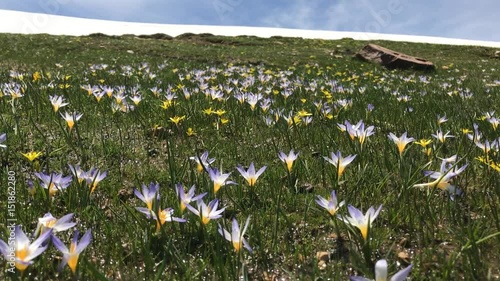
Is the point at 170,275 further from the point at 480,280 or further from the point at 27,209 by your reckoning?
the point at 480,280

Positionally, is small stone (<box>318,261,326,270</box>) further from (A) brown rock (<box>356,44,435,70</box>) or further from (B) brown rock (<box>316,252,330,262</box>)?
(A) brown rock (<box>356,44,435,70</box>)

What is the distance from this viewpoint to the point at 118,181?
3.56 meters

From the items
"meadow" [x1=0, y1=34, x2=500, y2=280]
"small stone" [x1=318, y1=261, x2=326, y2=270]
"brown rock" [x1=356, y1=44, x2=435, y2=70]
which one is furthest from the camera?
"brown rock" [x1=356, y1=44, x2=435, y2=70]

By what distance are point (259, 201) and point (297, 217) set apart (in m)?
0.32

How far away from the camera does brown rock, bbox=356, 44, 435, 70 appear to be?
20156 mm

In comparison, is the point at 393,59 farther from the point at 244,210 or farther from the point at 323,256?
the point at 323,256

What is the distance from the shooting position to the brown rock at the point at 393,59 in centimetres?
2016

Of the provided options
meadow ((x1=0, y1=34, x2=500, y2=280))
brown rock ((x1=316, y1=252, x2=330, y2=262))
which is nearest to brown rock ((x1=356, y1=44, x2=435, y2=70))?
meadow ((x1=0, y1=34, x2=500, y2=280))

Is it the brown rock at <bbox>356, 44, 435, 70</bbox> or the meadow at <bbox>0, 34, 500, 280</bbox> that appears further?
the brown rock at <bbox>356, 44, 435, 70</bbox>

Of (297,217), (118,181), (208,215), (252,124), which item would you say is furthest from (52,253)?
(252,124)

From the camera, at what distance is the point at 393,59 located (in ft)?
69.3

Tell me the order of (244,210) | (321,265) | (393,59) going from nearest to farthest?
(321,265) < (244,210) < (393,59)

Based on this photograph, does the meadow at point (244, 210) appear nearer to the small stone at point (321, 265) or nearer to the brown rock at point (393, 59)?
the small stone at point (321, 265)

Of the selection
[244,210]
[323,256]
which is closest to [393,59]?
[244,210]
